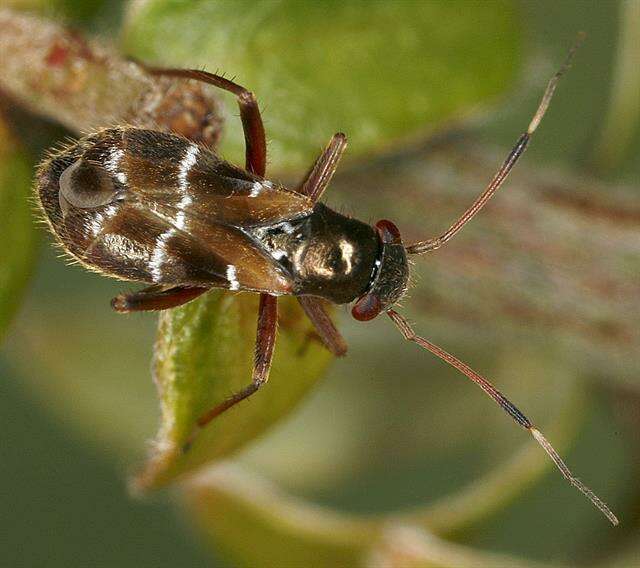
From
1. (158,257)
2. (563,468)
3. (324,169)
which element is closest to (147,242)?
(158,257)

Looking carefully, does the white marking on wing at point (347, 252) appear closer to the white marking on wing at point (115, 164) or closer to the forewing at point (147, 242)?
the forewing at point (147, 242)

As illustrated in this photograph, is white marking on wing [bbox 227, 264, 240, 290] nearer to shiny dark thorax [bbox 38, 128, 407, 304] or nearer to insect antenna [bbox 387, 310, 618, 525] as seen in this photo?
shiny dark thorax [bbox 38, 128, 407, 304]

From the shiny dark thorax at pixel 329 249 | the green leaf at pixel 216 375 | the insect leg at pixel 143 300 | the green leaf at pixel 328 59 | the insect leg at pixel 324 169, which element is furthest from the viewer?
the shiny dark thorax at pixel 329 249

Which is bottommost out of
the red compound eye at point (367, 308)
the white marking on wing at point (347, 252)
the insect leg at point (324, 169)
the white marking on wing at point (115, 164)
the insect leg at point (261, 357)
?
the red compound eye at point (367, 308)

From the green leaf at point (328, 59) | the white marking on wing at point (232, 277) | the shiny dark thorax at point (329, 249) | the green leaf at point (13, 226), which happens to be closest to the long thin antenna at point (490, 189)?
the green leaf at point (328, 59)

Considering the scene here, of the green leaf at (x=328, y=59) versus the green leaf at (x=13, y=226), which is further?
the green leaf at (x=328, y=59)

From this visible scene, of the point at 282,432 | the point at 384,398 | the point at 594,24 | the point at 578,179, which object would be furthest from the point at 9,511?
the point at 594,24

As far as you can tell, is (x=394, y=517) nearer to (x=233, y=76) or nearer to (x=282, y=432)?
(x=282, y=432)
